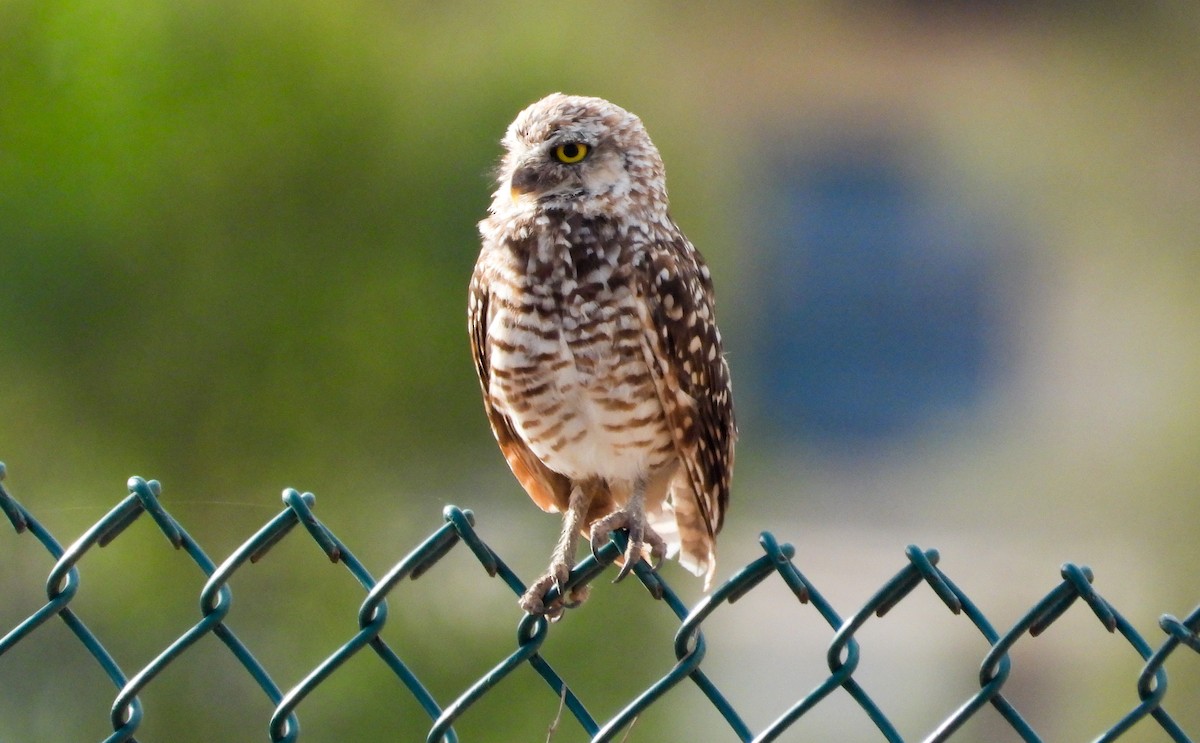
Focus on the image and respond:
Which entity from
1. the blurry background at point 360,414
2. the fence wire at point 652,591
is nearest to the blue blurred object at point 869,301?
the blurry background at point 360,414

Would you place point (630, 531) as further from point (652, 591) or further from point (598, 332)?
point (652, 591)

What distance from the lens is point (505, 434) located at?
10.3ft

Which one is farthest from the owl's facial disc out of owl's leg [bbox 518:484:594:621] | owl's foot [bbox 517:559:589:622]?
owl's foot [bbox 517:559:589:622]

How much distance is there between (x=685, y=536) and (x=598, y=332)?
0.70 m

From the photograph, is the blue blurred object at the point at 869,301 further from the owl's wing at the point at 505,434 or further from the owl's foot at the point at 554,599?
the owl's foot at the point at 554,599

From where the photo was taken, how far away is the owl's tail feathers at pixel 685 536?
326 centimetres

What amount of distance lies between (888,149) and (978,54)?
6.82 ft

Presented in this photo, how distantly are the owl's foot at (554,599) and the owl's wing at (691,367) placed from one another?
2.13 feet

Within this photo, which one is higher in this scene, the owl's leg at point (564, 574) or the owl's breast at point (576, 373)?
the owl's breast at point (576, 373)

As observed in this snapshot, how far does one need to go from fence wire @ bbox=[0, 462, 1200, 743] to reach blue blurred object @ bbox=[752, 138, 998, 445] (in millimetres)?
15512

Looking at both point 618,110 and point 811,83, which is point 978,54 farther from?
point 618,110

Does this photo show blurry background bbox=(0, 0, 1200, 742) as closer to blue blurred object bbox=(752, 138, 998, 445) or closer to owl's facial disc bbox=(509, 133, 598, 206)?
blue blurred object bbox=(752, 138, 998, 445)

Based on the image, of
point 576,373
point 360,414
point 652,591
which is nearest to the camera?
point 652,591

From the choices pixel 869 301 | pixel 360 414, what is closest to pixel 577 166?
pixel 360 414
